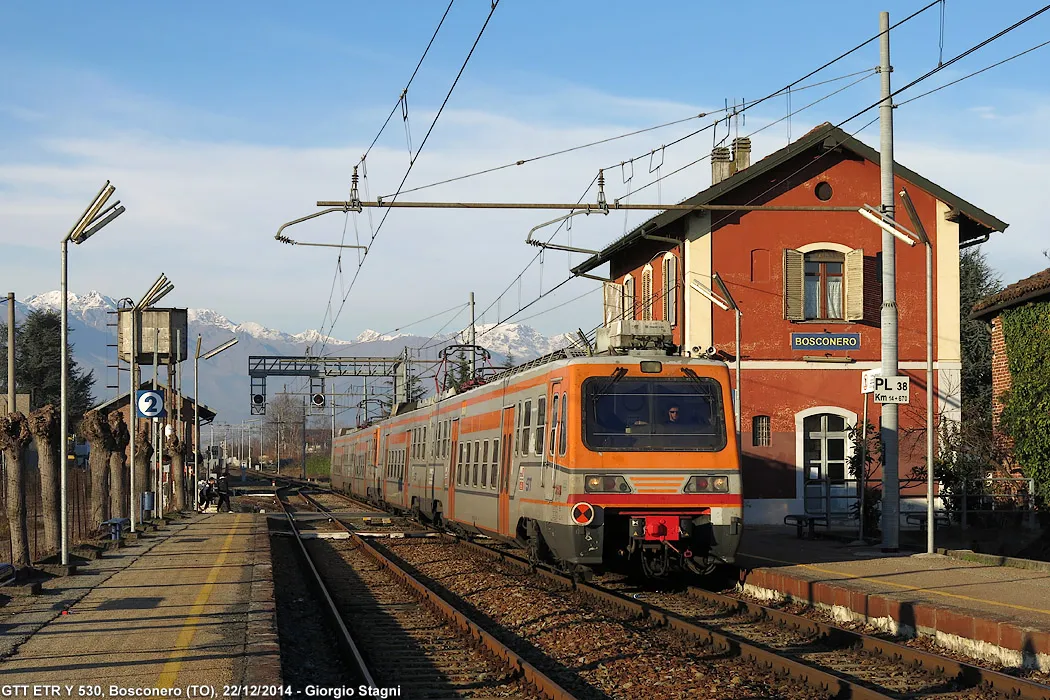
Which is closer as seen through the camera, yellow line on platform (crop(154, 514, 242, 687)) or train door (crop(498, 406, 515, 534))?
yellow line on platform (crop(154, 514, 242, 687))

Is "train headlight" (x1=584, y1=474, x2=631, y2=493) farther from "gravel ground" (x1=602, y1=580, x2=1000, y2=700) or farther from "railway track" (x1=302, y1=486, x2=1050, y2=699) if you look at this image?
"gravel ground" (x1=602, y1=580, x2=1000, y2=700)

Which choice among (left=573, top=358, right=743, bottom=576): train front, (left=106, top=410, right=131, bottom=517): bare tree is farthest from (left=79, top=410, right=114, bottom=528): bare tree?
(left=573, top=358, right=743, bottom=576): train front

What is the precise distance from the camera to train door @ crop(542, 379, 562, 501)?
623 inches

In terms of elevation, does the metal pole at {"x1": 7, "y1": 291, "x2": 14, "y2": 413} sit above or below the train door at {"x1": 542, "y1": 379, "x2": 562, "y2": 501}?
above

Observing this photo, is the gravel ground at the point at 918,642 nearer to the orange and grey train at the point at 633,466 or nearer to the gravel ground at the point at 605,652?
the orange and grey train at the point at 633,466

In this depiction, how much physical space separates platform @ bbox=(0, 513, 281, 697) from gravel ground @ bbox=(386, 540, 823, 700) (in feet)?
8.05

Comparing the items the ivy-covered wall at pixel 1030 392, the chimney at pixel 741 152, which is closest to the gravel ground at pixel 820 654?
the ivy-covered wall at pixel 1030 392

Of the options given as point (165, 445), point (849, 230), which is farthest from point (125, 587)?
point (165, 445)

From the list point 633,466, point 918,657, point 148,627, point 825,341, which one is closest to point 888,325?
point 633,466

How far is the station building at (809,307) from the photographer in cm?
2977

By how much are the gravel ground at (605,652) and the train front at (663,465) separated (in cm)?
114

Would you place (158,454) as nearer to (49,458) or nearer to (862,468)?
(49,458)

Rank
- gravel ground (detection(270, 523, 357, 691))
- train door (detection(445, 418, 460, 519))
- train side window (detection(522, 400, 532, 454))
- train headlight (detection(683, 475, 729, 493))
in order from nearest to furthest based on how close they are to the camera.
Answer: gravel ground (detection(270, 523, 357, 691)), train headlight (detection(683, 475, 729, 493)), train side window (detection(522, 400, 532, 454)), train door (detection(445, 418, 460, 519))

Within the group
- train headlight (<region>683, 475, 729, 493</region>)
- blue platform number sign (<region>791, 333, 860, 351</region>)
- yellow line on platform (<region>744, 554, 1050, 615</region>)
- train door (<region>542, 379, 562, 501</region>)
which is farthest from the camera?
blue platform number sign (<region>791, 333, 860, 351</region>)
